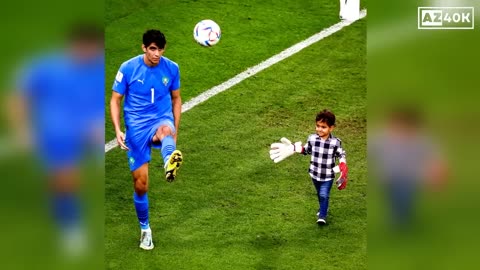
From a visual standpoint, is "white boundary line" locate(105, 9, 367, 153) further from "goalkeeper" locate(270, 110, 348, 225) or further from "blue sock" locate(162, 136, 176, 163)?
"goalkeeper" locate(270, 110, 348, 225)

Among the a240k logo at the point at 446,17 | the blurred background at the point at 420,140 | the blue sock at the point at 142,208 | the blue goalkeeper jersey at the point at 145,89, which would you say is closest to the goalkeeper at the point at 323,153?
the blurred background at the point at 420,140

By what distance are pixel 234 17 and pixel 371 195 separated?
10.6 ft

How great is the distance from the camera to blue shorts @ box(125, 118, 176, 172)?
9.81 metres

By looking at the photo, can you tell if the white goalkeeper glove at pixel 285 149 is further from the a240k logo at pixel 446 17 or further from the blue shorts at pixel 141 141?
the a240k logo at pixel 446 17

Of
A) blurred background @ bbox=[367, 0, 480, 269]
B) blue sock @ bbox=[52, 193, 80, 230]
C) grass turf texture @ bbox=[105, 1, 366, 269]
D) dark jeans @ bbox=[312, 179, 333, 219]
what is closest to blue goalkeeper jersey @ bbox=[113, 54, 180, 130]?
blue sock @ bbox=[52, 193, 80, 230]

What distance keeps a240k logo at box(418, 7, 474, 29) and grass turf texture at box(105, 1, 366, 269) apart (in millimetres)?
1190

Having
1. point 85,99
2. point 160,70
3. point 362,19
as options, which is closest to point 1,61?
point 85,99

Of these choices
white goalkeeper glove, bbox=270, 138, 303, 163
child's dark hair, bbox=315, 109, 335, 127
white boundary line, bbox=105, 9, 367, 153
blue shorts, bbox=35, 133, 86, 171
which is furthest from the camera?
white boundary line, bbox=105, 9, 367, 153

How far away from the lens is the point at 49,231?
9664mm

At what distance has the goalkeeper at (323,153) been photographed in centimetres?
991

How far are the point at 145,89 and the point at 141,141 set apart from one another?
0.47m

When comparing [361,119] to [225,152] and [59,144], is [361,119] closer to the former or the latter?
[225,152]

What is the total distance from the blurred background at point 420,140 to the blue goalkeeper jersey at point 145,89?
76.0 inches

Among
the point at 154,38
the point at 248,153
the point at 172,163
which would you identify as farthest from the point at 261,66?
the point at 172,163
